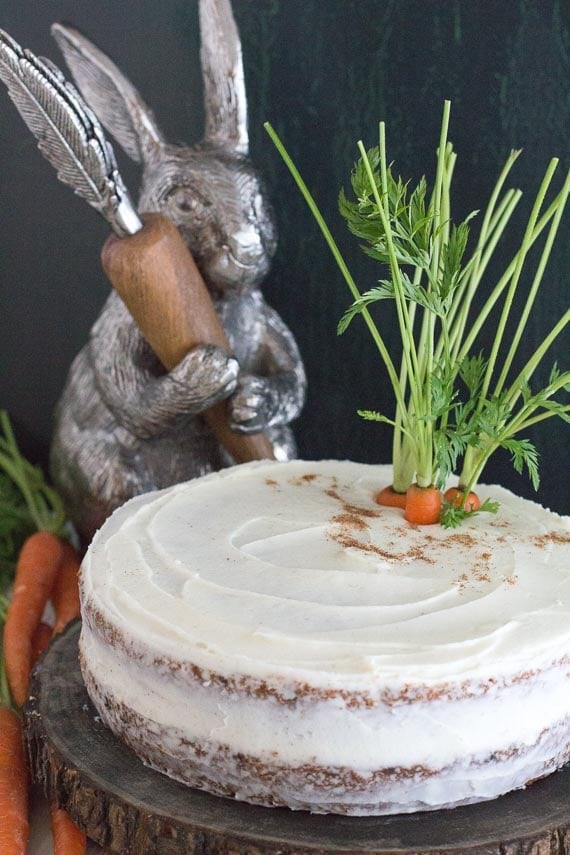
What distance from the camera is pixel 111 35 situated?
2127 millimetres

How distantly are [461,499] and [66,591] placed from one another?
83 cm

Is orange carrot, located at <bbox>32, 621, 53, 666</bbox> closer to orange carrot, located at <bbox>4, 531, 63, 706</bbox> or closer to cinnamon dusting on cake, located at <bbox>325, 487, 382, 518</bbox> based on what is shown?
orange carrot, located at <bbox>4, 531, 63, 706</bbox>

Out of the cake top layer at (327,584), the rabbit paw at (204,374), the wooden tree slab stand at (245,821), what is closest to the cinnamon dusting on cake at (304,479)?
the cake top layer at (327,584)

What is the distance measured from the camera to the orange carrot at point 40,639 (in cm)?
173

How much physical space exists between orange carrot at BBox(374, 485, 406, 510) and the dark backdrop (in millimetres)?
581

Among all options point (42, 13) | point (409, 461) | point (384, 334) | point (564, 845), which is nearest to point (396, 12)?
point (384, 334)

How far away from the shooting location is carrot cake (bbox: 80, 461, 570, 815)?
1070 mm

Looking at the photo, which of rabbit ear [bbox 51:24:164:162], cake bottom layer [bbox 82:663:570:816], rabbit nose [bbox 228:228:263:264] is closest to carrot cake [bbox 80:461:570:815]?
cake bottom layer [bbox 82:663:570:816]

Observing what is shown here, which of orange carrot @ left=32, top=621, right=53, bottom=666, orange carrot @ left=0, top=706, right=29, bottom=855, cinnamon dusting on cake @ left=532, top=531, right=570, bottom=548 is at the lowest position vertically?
orange carrot @ left=32, top=621, right=53, bottom=666

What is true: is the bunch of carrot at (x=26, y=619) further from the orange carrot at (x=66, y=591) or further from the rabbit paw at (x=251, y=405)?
the rabbit paw at (x=251, y=405)

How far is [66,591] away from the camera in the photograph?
190cm

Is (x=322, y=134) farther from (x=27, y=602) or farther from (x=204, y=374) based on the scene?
(x=27, y=602)

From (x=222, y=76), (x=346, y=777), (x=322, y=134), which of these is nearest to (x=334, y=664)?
(x=346, y=777)

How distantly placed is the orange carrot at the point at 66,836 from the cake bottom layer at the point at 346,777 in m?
0.19
